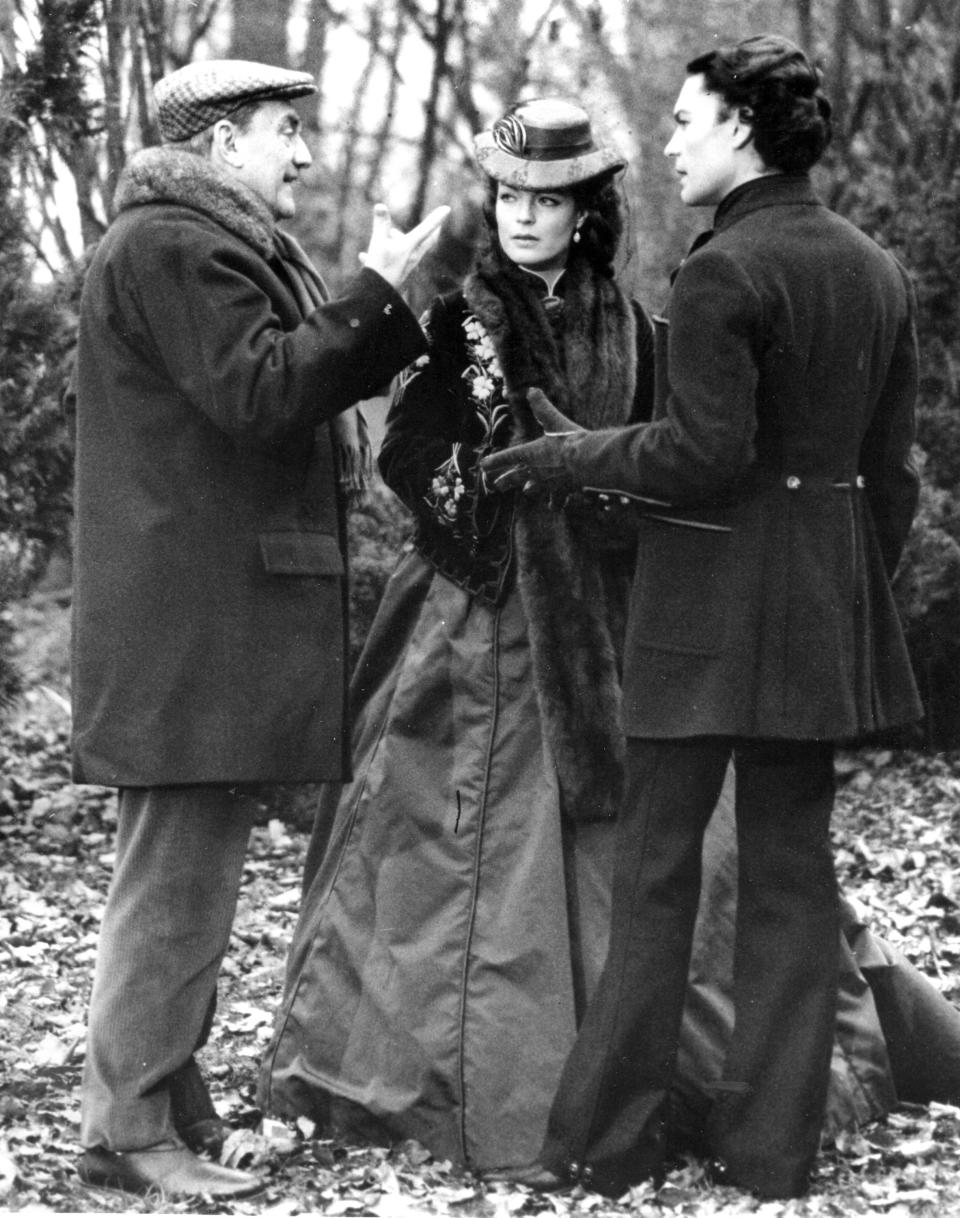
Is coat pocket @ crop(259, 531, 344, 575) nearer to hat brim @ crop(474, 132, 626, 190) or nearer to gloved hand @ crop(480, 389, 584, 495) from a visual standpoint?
gloved hand @ crop(480, 389, 584, 495)

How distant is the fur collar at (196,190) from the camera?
11.2 ft

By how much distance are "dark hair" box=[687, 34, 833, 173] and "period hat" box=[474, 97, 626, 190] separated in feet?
1.81

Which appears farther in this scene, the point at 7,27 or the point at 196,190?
the point at 7,27

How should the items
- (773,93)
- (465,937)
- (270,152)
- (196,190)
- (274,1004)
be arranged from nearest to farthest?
(773,93) < (196,190) < (270,152) < (465,937) < (274,1004)

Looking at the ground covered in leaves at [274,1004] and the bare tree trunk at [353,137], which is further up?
the bare tree trunk at [353,137]

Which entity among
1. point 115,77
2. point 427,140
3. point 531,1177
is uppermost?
point 115,77

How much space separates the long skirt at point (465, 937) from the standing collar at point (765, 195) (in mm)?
994

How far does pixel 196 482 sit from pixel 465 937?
113cm

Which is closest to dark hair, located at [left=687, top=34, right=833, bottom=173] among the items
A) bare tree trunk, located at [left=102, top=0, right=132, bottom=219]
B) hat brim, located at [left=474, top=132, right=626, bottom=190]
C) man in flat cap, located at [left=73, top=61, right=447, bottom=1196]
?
hat brim, located at [left=474, top=132, right=626, bottom=190]

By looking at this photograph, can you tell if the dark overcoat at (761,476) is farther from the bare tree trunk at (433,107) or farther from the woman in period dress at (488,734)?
the bare tree trunk at (433,107)

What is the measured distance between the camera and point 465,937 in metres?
3.74

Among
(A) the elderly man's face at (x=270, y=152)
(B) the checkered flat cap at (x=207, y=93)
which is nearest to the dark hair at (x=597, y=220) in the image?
(A) the elderly man's face at (x=270, y=152)

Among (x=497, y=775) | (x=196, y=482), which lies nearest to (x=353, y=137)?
(x=497, y=775)

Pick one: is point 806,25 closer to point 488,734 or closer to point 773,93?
point 773,93
